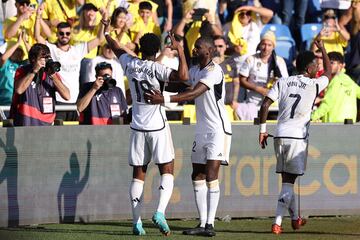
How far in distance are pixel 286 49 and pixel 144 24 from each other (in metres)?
2.96

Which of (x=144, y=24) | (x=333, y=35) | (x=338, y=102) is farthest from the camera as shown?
(x=333, y=35)

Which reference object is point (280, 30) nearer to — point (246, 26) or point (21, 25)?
point (246, 26)

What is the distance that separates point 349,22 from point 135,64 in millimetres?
8693

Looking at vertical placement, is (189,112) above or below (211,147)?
below

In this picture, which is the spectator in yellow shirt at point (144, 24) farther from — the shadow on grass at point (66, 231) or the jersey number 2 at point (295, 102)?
the shadow on grass at point (66, 231)

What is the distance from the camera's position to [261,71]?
17391 mm

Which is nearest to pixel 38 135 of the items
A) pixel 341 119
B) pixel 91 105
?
pixel 91 105

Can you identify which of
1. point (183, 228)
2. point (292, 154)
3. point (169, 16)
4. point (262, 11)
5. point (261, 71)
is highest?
point (262, 11)

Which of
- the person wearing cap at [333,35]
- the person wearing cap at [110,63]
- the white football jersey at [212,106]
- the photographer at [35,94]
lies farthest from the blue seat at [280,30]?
the white football jersey at [212,106]

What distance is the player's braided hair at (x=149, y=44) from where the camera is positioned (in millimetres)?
12062

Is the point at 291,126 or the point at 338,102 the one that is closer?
the point at 291,126

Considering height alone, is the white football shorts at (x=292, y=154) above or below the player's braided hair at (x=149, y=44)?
below

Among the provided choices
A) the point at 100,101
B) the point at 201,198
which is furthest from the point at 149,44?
the point at 100,101

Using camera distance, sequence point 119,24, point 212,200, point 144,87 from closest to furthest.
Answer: point 144,87 → point 212,200 → point 119,24
